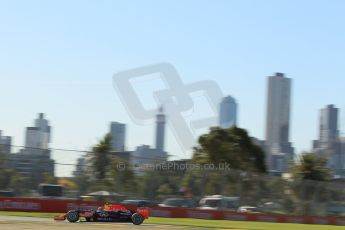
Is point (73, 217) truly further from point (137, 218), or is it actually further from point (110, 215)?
point (137, 218)

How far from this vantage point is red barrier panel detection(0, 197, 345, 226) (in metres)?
34.5

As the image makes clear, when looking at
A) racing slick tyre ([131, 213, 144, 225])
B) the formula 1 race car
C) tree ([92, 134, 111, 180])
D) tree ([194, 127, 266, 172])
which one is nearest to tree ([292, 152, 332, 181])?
tree ([194, 127, 266, 172])

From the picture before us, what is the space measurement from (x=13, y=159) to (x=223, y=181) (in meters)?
14.4

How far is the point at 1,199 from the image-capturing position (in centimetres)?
3428

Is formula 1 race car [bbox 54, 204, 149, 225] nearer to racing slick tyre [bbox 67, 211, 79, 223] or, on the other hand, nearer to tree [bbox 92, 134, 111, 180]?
racing slick tyre [bbox 67, 211, 79, 223]

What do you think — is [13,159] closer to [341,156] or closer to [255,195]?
[255,195]

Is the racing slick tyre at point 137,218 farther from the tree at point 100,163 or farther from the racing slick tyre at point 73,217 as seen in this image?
Result: the tree at point 100,163

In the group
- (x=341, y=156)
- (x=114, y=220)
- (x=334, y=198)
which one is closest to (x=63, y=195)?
(x=114, y=220)

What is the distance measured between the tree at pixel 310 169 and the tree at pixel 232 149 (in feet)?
12.1

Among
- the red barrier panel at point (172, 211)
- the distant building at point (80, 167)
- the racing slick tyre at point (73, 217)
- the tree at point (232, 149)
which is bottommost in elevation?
the red barrier panel at point (172, 211)

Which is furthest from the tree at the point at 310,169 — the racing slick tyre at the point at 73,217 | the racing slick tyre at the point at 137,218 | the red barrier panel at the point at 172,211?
the racing slick tyre at the point at 73,217

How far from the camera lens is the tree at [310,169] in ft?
228

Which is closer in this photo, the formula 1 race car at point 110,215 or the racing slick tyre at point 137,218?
the formula 1 race car at point 110,215

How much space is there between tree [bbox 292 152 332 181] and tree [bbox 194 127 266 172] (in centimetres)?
368
